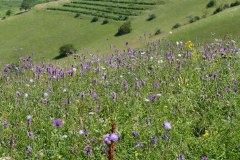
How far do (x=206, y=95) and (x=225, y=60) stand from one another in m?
2.65

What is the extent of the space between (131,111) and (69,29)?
59.4m

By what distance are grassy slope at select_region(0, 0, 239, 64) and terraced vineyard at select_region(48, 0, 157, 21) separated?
2975 mm

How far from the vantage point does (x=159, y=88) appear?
8.40m

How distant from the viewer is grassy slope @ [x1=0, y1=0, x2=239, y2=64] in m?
53.2

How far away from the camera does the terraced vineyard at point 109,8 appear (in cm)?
7044

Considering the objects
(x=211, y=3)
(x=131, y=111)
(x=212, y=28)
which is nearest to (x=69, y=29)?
(x=211, y=3)

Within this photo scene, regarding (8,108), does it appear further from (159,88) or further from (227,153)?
(227,153)

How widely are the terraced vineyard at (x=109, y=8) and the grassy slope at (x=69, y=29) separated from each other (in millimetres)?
2975

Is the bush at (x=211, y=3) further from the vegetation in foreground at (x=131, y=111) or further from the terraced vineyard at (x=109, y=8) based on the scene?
the vegetation in foreground at (x=131, y=111)

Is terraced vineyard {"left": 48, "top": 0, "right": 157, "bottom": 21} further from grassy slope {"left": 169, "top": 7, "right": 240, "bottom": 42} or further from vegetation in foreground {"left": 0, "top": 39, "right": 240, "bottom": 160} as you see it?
vegetation in foreground {"left": 0, "top": 39, "right": 240, "bottom": 160}

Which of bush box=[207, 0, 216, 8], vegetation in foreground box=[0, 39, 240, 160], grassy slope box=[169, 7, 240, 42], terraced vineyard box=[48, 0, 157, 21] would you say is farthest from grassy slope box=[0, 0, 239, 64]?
A: vegetation in foreground box=[0, 39, 240, 160]

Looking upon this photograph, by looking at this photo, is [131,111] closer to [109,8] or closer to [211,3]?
[211,3]

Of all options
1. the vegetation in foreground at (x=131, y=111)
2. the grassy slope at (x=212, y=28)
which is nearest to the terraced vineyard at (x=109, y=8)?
the grassy slope at (x=212, y=28)

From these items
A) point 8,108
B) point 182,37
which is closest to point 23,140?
point 8,108
